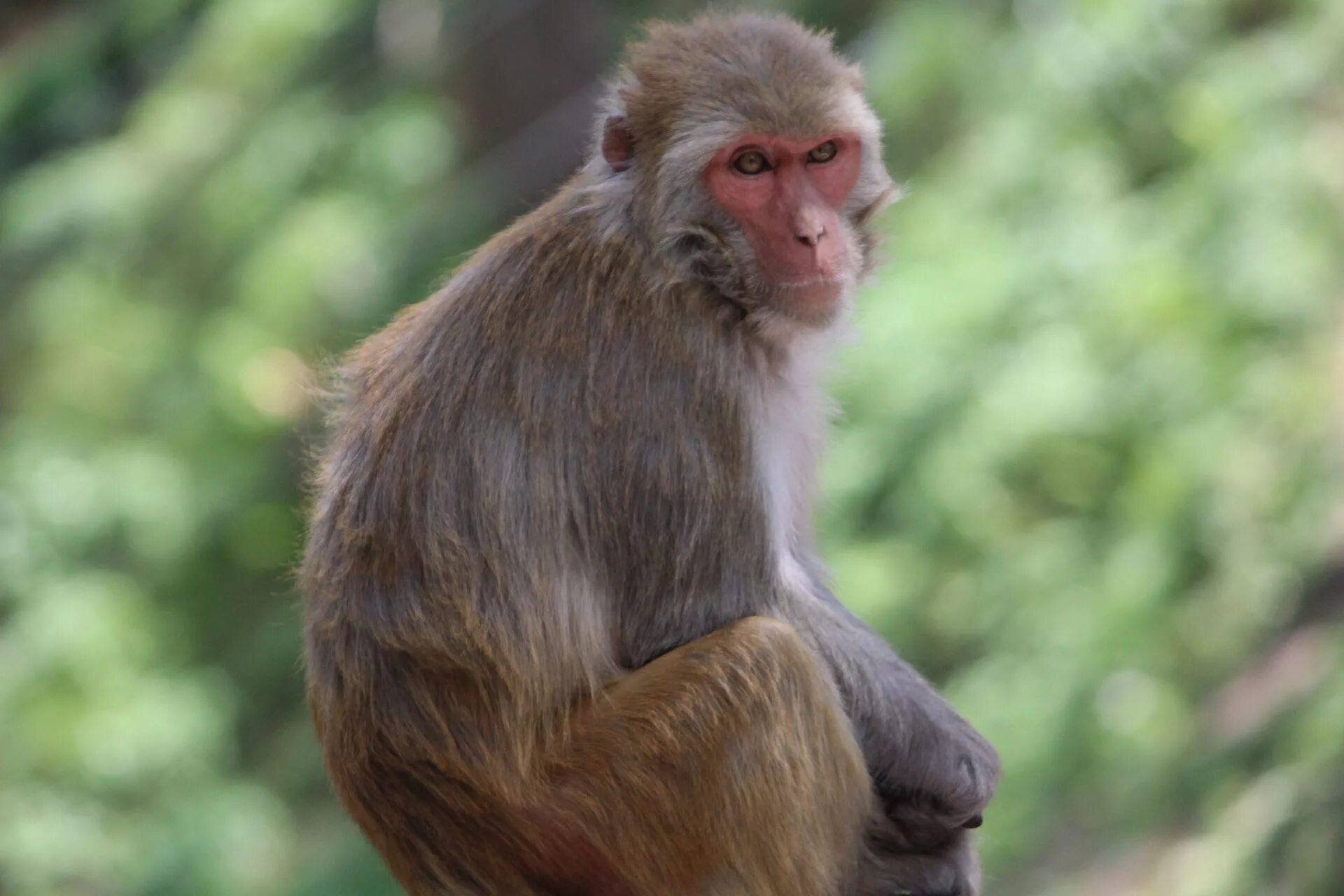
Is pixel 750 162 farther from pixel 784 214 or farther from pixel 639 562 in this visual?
pixel 639 562

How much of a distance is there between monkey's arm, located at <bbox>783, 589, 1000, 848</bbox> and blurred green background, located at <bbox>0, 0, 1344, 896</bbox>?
3400 millimetres

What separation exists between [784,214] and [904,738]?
1.20 meters

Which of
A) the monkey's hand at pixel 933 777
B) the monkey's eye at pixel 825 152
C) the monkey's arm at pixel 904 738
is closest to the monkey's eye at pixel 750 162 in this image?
the monkey's eye at pixel 825 152

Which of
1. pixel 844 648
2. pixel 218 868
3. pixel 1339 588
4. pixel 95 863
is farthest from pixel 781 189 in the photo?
pixel 95 863

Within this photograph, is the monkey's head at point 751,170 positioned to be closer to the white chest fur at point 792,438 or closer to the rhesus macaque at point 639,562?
the rhesus macaque at point 639,562

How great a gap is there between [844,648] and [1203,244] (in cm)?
572

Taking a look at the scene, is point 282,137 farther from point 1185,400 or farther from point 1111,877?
point 1111,877

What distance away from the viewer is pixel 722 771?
11.5 feet

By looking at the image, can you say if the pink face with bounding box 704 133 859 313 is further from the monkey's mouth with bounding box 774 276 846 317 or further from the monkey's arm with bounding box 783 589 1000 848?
the monkey's arm with bounding box 783 589 1000 848

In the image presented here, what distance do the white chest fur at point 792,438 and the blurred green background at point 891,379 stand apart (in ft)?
11.0

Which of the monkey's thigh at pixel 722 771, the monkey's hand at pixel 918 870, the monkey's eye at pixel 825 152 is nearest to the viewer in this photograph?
the monkey's thigh at pixel 722 771

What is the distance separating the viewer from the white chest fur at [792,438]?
12.4 ft

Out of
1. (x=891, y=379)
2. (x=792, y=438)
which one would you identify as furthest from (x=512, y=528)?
(x=891, y=379)

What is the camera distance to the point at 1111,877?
24.9 ft
